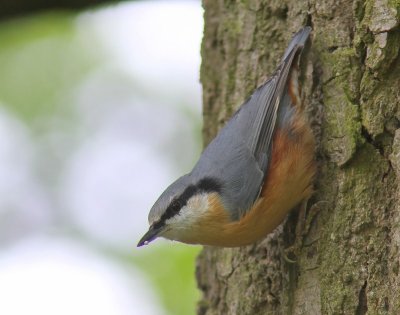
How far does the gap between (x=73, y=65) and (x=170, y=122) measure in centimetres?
148

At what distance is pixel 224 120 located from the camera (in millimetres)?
4457

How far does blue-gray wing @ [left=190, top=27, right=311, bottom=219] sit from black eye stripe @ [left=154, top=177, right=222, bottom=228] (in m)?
0.03

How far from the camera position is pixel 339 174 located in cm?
358

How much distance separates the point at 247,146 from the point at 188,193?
43 cm

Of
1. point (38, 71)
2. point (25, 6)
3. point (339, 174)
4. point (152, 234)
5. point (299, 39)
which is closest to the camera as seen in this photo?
point (339, 174)

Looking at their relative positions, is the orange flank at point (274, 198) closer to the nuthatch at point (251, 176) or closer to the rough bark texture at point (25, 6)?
the nuthatch at point (251, 176)

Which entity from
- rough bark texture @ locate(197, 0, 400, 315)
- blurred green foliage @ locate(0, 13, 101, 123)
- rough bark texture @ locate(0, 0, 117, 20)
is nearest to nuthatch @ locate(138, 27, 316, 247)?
rough bark texture @ locate(197, 0, 400, 315)

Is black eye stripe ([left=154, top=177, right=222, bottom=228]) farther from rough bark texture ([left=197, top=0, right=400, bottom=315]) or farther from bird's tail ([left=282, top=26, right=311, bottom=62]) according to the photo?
bird's tail ([left=282, top=26, right=311, bottom=62])

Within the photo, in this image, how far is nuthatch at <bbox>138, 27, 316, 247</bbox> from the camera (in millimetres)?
3779

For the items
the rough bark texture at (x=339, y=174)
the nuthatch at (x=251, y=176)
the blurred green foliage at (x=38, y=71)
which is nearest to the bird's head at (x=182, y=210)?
the nuthatch at (x=251, y=176)

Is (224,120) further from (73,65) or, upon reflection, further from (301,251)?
Result: (73,65)

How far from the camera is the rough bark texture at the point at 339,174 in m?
3.31

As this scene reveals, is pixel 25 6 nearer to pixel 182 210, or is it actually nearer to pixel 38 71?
pixel 182 210

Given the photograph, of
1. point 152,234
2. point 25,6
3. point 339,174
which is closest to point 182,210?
point 152,234
